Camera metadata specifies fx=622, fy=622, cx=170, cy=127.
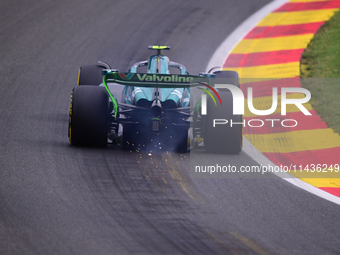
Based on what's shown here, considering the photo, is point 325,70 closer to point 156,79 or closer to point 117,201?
point 156,79

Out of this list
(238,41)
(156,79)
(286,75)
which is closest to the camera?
(156,79)

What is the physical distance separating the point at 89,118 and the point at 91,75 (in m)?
2.36

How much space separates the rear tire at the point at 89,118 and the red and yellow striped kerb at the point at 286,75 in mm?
2569

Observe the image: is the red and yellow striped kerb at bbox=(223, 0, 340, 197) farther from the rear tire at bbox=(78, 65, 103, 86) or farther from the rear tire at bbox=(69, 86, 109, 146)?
the rear tire at bbox=(78, 65, 103, 86)

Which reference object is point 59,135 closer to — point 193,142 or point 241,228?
point 193,142

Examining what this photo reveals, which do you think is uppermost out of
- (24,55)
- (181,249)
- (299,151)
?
(24,55)

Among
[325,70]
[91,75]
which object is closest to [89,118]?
[91,75]

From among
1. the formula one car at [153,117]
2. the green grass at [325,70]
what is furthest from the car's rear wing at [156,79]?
the green grass at [325,70]

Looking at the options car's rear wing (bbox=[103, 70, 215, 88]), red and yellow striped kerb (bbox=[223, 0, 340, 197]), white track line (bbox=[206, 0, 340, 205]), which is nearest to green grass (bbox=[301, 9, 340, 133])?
red and yellow striped kerb (bbox=[223, 0, 340, 197])

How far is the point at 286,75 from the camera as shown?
13.5 meters

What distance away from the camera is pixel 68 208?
21.5 feet

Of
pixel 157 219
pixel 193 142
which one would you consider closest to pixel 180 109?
pixel 193 142

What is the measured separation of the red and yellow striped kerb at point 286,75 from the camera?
31.2ft

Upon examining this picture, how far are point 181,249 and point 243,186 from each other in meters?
2.31
